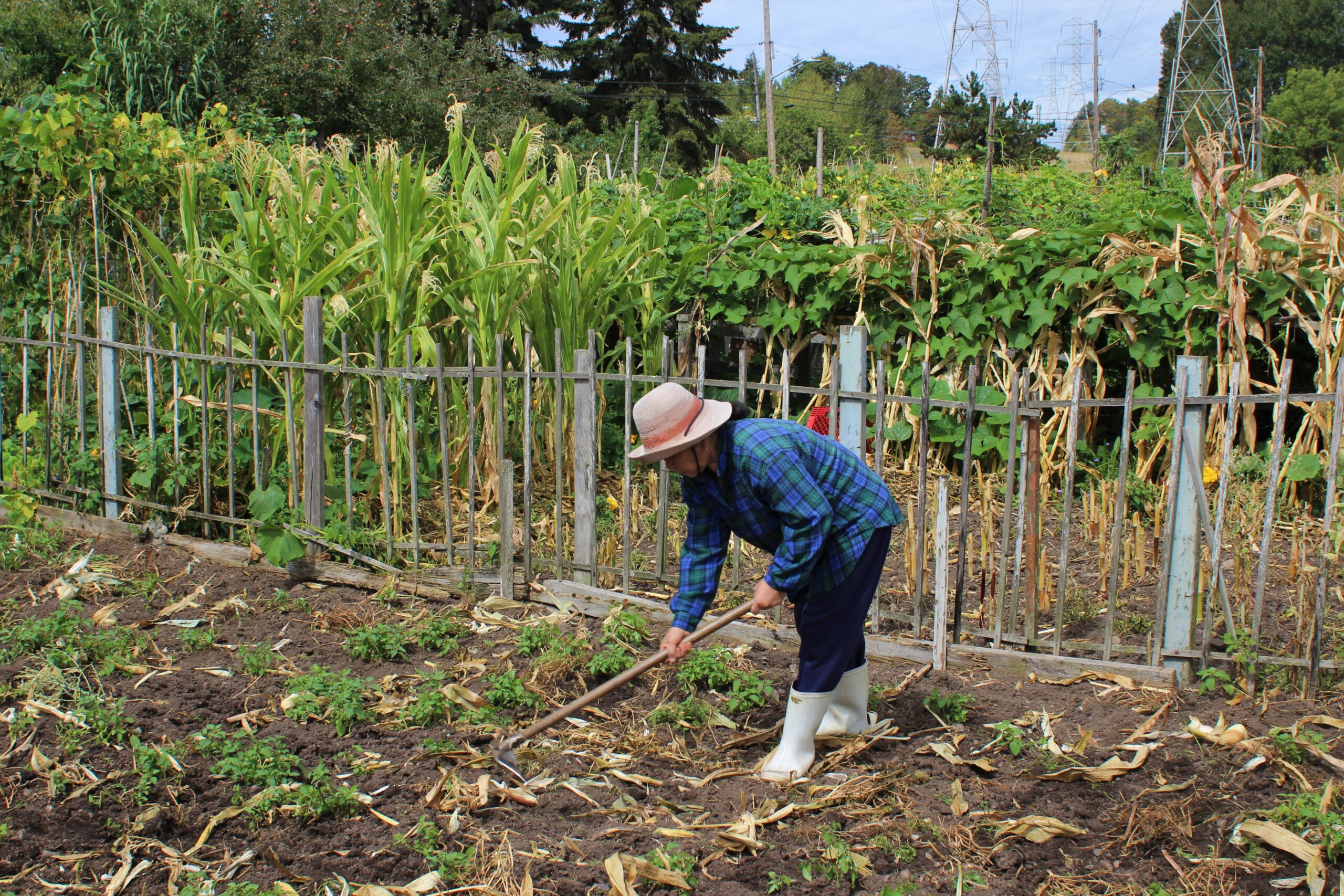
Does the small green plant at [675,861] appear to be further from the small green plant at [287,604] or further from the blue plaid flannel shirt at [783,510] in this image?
the small green plant at [287,604]

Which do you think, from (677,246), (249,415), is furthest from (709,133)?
(249,415)

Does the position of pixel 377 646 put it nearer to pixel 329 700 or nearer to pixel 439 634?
pixel 439 634

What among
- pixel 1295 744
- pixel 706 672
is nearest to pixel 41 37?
pixel 706 672

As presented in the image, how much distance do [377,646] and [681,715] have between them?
135 centimetres

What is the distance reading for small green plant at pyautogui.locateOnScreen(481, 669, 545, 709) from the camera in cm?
369

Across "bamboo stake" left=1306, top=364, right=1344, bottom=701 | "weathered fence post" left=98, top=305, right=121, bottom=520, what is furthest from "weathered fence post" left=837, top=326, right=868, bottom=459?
"weathered fence post" left=98, top=305, right=121, bottom=520

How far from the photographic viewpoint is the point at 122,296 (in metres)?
5.34

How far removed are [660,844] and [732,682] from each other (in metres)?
1.03

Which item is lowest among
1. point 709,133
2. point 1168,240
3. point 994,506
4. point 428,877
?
point 428,877

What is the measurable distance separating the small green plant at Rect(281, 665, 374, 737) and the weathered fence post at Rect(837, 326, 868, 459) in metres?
2.16

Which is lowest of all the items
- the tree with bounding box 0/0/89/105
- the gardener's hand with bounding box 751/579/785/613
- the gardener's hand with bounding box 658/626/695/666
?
the gardener's hand with bounding box 658/626/695/666

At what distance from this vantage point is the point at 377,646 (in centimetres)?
412

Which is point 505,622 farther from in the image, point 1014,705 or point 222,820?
point 1014,705

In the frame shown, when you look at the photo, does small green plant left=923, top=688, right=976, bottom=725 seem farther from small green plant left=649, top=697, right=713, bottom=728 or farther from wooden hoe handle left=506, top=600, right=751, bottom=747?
wooden hoe handle left=506, top=600, right=751, bottom=747
